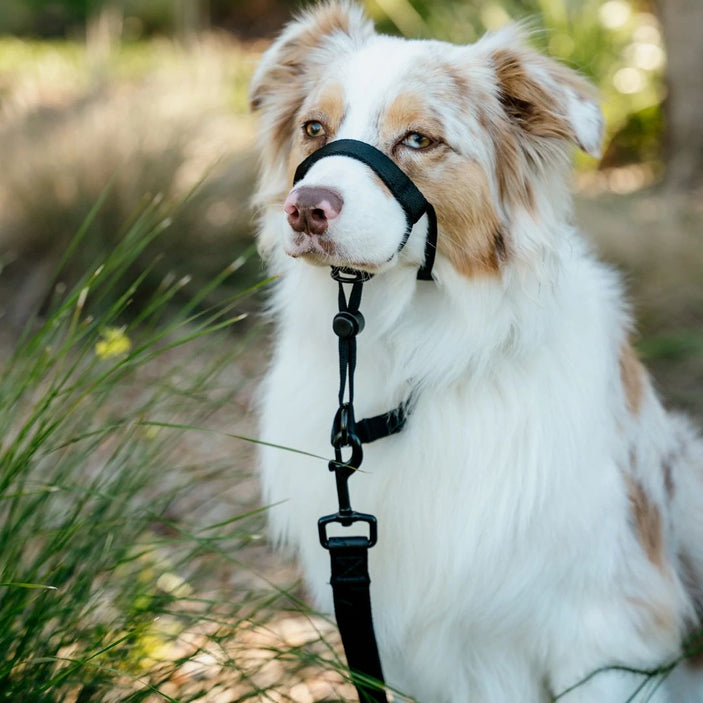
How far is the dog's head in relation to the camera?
2168 millimetres

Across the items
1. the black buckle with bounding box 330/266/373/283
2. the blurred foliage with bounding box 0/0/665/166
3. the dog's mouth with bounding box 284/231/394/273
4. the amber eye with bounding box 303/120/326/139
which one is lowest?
the black buckle with bounding box 330/266/373/283

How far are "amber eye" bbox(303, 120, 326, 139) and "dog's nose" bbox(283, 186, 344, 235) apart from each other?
1.31 feet

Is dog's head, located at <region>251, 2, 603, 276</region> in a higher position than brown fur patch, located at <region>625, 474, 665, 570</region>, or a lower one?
higher


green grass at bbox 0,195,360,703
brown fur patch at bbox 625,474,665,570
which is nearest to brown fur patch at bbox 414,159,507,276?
green grass at bbox 0,195,360,703

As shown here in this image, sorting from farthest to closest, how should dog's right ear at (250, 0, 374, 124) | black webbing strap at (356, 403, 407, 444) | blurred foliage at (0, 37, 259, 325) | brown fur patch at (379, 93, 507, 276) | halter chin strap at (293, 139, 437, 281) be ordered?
blurred foliage at (0, 37, 259, 325) < dog's right ear at (250, 0, 374, 124) < black webbing strap at (356, 403, 407, 444) < brown fur patch at (379, 93, 507, 276) < halter chin strap at (293, 139, 437, 281)

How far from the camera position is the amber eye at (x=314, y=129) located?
8.01 ft

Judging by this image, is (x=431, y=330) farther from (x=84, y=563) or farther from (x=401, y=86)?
(x=84, y=563)

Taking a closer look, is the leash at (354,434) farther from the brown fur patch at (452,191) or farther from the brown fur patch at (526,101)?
the brown fur patch at (526,101)

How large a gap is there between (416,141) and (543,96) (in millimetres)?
375

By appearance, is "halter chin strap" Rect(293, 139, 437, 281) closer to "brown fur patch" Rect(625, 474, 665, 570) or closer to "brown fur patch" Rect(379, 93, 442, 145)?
"brown fur patch" Rect(379, 93, 442, 145)

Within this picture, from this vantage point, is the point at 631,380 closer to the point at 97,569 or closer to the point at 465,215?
the point at 465,215

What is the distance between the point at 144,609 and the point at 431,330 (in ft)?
3.44

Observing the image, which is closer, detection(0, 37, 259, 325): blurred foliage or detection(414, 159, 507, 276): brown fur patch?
detection(414, 159, 507, 276): brown fur patch

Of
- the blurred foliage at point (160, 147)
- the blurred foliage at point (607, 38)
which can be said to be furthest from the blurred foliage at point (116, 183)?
the blurred foliage at point (607, 38)
